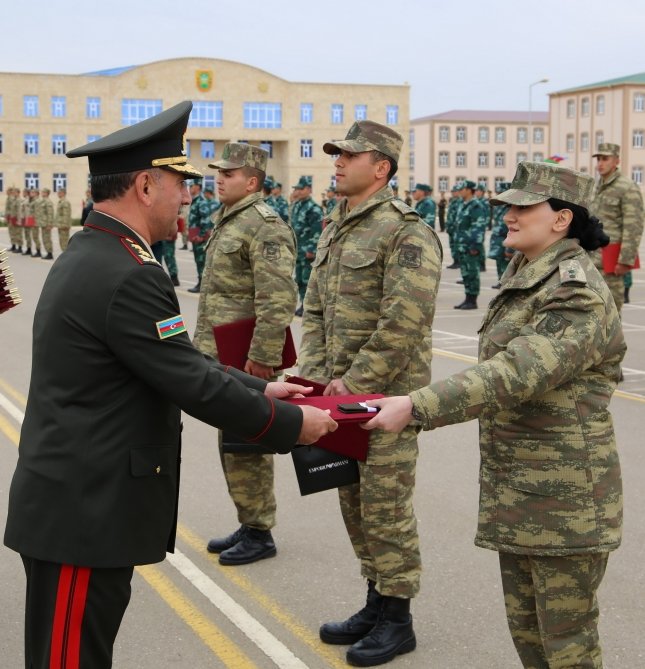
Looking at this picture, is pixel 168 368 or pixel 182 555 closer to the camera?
pixel 168 368

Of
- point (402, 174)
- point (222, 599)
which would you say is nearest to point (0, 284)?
point (222, 599)

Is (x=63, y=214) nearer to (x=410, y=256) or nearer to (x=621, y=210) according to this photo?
(x=621, y=210)

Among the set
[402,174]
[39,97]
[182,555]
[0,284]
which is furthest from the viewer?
[402,174]

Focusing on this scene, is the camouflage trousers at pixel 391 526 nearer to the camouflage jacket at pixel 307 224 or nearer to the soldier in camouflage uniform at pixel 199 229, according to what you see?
the camouflage jacket at pixel 307 224

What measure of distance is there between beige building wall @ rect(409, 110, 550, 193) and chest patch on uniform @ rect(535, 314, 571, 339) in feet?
371

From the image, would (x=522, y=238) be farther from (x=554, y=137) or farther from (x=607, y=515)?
(x=554, y=137)

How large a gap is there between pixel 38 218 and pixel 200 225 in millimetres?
13047

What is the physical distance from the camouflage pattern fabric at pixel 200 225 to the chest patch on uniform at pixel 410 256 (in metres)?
16.2

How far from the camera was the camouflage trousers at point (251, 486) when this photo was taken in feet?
18.0

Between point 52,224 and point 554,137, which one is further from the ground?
point 554,137

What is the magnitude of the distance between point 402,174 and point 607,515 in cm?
8970

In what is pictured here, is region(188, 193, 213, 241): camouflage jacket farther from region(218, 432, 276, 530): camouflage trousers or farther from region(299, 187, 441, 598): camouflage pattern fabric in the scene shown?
region(299, 187, 441, 598): camouflage pattern fabric

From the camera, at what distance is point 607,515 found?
3312mm

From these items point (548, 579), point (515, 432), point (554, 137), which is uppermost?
point (554, 137)
